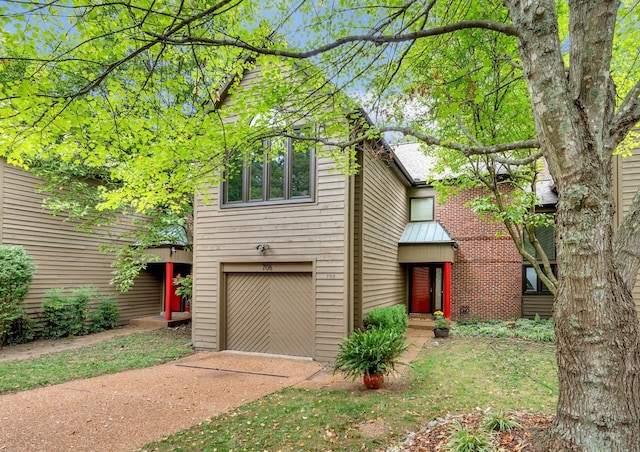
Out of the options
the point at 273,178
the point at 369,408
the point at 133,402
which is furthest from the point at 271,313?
the point at 369,408

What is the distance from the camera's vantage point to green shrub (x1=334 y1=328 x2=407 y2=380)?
628 centimetres

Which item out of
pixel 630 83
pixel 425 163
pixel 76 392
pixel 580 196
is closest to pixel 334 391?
pixel 76 392

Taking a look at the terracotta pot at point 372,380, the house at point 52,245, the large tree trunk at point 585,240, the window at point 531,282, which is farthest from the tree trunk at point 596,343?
the house at point 52,245

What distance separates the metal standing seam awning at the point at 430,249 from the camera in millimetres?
13945

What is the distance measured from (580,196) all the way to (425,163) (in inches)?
565

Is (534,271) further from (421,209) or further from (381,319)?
(381,319)

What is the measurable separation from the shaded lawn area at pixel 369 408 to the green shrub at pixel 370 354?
0.34 m

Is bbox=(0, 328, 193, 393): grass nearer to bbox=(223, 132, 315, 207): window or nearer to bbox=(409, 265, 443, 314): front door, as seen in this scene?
bbox=(223, 132, 315, 207): window

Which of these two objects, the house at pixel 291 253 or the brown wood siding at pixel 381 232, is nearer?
the house at pixel 291 253

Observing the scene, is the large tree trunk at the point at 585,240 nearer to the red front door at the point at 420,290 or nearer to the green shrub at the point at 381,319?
the green shrub at the point at 381,319

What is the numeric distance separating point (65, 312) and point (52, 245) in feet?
7.08


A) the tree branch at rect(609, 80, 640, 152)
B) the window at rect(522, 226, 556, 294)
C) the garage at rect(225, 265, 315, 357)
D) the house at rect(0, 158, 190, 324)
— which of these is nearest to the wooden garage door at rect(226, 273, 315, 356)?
the garage at rect(225, 265, 315, 357)

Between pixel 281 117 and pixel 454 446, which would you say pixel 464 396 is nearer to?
pixel 454 446

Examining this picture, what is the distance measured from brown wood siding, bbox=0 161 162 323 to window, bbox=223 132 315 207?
661 cm
